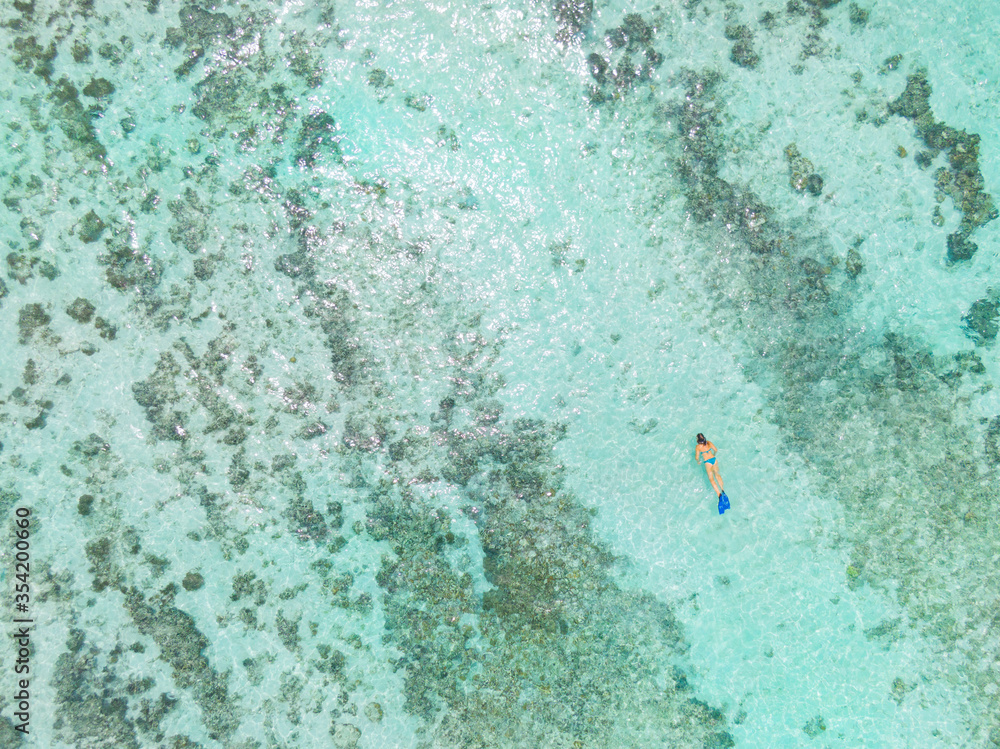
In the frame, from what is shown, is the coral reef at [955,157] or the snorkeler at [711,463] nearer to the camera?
the snorkeler at [711,463]

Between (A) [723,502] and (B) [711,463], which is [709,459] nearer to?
(B) [711,463]

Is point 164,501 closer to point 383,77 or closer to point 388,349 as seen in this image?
point 388,349

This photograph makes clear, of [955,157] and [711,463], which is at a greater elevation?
[955,157]

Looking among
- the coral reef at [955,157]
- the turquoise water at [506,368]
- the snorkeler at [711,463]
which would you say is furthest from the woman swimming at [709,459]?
the coral reef at [955,157]

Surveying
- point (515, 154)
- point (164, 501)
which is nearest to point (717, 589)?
point (515, 154)

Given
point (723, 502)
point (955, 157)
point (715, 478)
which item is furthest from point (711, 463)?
point (955, 157)

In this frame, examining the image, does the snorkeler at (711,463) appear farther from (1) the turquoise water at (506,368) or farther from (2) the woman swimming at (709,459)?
(1) the turquoise water at (506,368)
